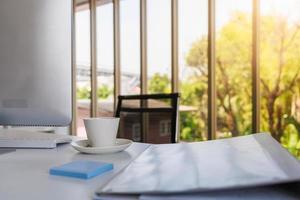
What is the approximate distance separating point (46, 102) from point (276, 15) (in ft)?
6.99

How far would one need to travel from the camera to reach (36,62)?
0.95 m

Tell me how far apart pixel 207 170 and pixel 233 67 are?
7.36 ft

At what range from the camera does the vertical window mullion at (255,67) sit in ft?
8.28

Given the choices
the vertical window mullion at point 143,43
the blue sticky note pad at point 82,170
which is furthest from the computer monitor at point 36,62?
the vertical window mullion at point 143,43

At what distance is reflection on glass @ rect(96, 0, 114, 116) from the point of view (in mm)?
3539

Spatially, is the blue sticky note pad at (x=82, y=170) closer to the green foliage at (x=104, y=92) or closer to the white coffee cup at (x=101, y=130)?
the white coffee cup at (x=101, y=130)

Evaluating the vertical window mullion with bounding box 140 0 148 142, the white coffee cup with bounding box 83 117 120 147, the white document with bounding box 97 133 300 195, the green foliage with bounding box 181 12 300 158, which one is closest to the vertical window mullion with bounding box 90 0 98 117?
the vertical window mullion with bounding box 140 0 148 142

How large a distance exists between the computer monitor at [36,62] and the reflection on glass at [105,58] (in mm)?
2532

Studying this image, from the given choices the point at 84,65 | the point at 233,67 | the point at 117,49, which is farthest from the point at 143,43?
the point at 233,67

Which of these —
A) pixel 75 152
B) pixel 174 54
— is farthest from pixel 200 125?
pixel 75 152

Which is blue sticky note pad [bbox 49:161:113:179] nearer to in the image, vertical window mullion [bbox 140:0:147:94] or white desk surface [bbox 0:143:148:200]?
white desk surface [bbox 0:143:148:200]

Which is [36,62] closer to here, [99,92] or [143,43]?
[143,43]

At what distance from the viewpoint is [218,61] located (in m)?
2.72

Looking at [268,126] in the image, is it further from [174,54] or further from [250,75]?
[174,54]
